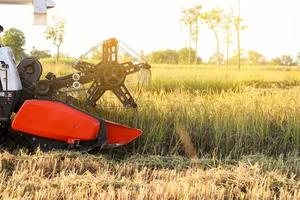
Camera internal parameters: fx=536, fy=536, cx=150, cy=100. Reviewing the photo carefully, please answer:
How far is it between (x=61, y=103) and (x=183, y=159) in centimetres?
127

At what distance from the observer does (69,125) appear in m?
4.83

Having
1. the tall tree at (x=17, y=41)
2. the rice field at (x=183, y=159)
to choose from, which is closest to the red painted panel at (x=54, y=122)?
the rice field at (x=183, y=159)

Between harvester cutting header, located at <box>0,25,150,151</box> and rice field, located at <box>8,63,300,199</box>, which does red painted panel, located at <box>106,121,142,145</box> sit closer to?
harvester cutting header, located at <box>0,25,150,151</box>

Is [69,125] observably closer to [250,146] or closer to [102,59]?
[102,59]

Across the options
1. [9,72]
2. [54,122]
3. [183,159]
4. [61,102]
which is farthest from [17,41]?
[183,159]

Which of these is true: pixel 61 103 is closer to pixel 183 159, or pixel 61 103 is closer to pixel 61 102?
pixel 61 102

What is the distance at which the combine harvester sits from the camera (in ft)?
15.9

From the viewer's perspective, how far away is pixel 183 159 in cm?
512

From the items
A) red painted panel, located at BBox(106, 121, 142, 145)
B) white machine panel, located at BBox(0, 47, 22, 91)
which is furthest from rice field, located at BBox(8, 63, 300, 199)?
white machine panel, located at BBox(0, 47, 22, 91)

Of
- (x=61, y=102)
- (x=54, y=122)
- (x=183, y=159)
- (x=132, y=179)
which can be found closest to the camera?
(x=132, y=179)

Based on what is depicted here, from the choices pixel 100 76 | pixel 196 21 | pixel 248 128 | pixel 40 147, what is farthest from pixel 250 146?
pixel 196 21

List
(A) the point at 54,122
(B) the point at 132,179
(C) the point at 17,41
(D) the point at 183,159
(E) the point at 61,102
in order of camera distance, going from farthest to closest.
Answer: (C) the point at 17,41
(D) the point at 183,159
(E) the point at 61,102
(A) the point at 54,122
(B) the point at 132,179

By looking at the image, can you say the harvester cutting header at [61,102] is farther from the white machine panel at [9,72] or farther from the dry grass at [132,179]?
the dry grass at [132,179]

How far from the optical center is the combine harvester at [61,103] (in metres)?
4.84
